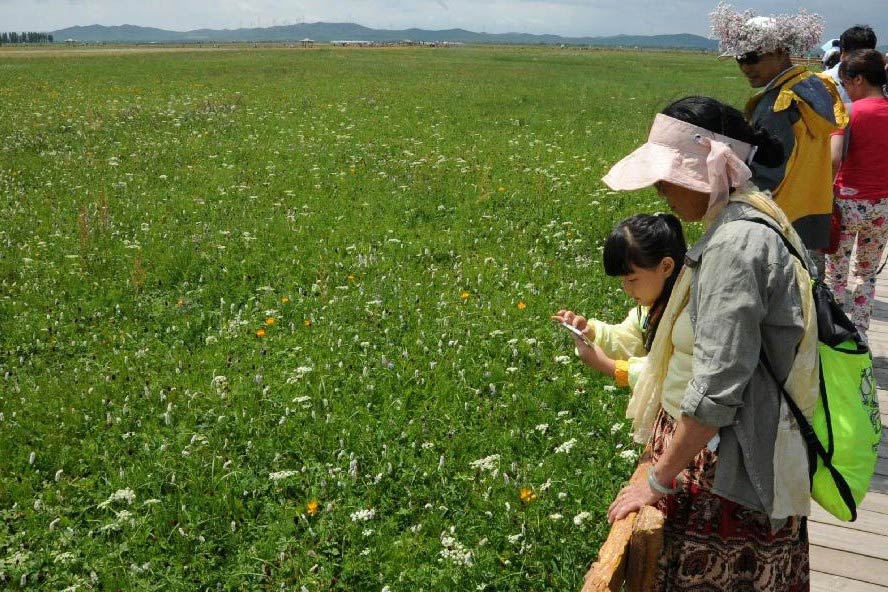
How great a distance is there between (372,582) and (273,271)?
571 centimetres

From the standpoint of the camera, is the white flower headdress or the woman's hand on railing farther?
the white flower headdress

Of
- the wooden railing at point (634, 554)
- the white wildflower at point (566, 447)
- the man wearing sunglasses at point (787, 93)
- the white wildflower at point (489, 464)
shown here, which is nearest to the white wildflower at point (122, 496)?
the white wildflower at point (489, 464)

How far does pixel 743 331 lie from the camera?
2.45 metres

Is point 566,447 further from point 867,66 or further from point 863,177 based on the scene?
point 867,66

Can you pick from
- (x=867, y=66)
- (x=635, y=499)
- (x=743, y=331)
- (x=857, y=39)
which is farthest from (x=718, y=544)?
(x=857, y=39)

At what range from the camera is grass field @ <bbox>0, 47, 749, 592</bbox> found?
15.7 feet

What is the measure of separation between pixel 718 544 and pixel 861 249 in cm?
546

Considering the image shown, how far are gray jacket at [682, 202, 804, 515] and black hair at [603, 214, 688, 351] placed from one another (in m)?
0.56

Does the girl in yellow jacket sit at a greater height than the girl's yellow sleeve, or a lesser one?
greater

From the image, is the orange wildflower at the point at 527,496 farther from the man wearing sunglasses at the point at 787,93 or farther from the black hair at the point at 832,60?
the black hair at the point at 832,60

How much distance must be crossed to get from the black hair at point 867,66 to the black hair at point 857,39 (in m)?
1.12

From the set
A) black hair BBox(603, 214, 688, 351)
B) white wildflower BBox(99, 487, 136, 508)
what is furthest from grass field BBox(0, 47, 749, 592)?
black hair BBox(603, 214, 688, 351)

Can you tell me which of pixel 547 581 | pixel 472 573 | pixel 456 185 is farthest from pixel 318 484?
pixel 456 185

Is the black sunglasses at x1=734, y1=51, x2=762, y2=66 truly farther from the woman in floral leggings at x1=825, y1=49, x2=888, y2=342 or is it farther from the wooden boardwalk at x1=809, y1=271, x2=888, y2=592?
A: the wooden boardwalk at x1=809, y1=271, x2=888, y2=592
